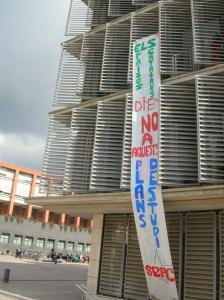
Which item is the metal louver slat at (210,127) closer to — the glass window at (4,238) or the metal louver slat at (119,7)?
the metal louver slat at (119,7)

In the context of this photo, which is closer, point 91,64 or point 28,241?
point 91,64

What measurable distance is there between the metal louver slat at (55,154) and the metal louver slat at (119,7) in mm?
5143

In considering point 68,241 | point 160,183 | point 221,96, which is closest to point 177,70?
point 221,96

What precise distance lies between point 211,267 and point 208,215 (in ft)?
5.38

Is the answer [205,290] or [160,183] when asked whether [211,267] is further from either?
[160,183]

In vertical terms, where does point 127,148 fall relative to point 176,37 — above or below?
below

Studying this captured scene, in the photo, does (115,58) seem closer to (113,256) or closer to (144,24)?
(144,24)

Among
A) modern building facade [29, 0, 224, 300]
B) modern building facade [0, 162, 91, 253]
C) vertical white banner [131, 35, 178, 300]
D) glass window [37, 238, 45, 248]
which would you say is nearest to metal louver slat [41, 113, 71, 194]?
modern building facade [29, 0, 224, 300]

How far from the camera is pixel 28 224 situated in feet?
187

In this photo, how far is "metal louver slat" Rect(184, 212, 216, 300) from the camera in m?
12.6

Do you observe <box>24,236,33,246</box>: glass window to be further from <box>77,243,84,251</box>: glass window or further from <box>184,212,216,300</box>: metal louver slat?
<box>184,212,216,300</box>: metal louver slat

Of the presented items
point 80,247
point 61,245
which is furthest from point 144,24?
point 80,247

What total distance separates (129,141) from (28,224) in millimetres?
45352

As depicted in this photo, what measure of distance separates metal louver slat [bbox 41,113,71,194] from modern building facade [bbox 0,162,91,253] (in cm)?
3728
